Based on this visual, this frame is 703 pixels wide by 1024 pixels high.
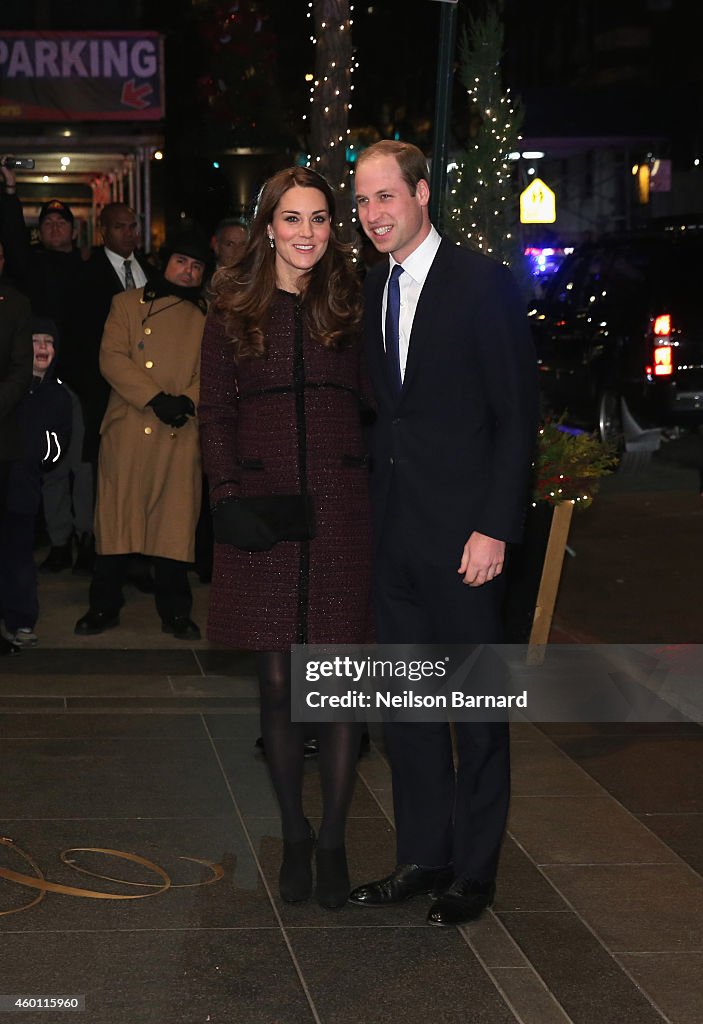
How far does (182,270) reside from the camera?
29.2ft

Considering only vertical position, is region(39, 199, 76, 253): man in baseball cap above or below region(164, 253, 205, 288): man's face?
above

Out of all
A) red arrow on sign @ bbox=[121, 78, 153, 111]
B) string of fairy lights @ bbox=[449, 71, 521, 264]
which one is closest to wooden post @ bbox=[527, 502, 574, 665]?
string of fairy lights @ bbox=[449, 71, 521, 264]

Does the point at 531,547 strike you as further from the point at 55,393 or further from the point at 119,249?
the point at 119,249

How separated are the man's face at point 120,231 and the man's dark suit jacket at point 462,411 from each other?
607 centimetres

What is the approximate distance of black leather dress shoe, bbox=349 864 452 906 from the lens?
5047 mm

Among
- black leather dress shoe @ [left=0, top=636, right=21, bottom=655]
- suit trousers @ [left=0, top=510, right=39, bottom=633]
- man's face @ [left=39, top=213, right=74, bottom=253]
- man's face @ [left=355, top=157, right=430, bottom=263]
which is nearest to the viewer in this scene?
man's face @ [left=355, top=157, right=430, bottom=263]

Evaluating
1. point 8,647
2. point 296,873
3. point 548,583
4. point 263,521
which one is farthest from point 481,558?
point 8,647

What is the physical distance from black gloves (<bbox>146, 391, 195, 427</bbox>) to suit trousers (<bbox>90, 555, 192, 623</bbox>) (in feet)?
2.35

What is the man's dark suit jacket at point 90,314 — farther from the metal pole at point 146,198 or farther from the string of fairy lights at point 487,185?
the metal pole at point 146,198

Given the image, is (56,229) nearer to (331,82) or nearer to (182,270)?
(331,82)

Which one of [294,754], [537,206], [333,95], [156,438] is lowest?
[294,754]

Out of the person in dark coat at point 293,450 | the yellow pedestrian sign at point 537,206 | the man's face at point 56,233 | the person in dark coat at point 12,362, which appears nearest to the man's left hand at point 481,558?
the person in dark coat at point 293,450

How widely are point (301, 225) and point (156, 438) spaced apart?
13.8ft

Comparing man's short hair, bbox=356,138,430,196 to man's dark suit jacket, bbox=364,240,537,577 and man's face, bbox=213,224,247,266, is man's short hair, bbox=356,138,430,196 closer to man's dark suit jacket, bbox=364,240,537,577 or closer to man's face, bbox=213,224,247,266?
man's dark suit jacket, bbox=364,240,537,577
